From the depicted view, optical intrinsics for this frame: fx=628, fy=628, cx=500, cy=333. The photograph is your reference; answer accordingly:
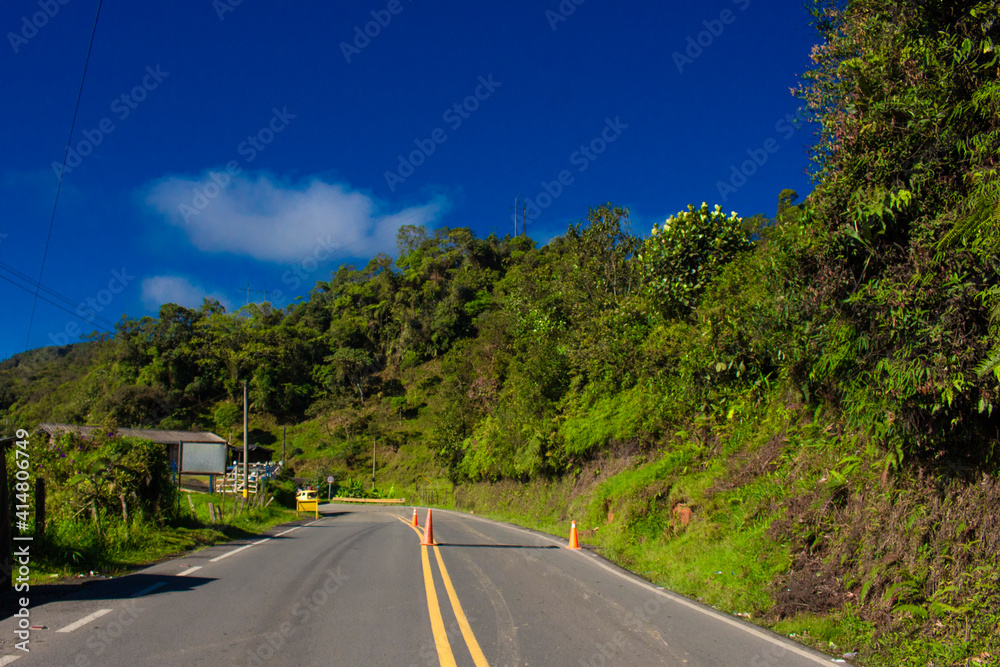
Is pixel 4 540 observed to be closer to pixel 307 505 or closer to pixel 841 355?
pixel 841 355

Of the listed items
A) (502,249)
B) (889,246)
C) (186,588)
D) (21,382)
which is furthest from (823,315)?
(21,382)

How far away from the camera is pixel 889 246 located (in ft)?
25.5

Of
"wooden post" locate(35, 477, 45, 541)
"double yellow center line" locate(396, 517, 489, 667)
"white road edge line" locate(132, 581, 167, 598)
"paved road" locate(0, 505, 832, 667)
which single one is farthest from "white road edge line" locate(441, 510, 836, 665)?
"wooden post" locate(35, 477, 45, 541)

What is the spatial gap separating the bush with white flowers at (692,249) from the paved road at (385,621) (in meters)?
12.5

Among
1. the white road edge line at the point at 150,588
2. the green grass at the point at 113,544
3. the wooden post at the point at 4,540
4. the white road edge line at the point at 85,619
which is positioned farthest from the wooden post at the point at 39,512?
the white road edge line at the point at 85,619

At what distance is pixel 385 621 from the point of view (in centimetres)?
678

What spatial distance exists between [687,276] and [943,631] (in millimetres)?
16414

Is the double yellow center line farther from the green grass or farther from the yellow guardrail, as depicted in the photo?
the yellow guardrail

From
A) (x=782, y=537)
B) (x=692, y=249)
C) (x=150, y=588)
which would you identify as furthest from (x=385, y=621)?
(x=692, y=249)

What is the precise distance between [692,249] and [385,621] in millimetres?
17386

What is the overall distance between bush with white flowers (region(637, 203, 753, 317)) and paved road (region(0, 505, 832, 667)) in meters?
12.5

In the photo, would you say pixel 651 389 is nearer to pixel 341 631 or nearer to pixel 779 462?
pixel 779 462

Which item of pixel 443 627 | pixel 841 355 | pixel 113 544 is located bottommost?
pixel 443 627

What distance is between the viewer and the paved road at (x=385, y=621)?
5.46m
